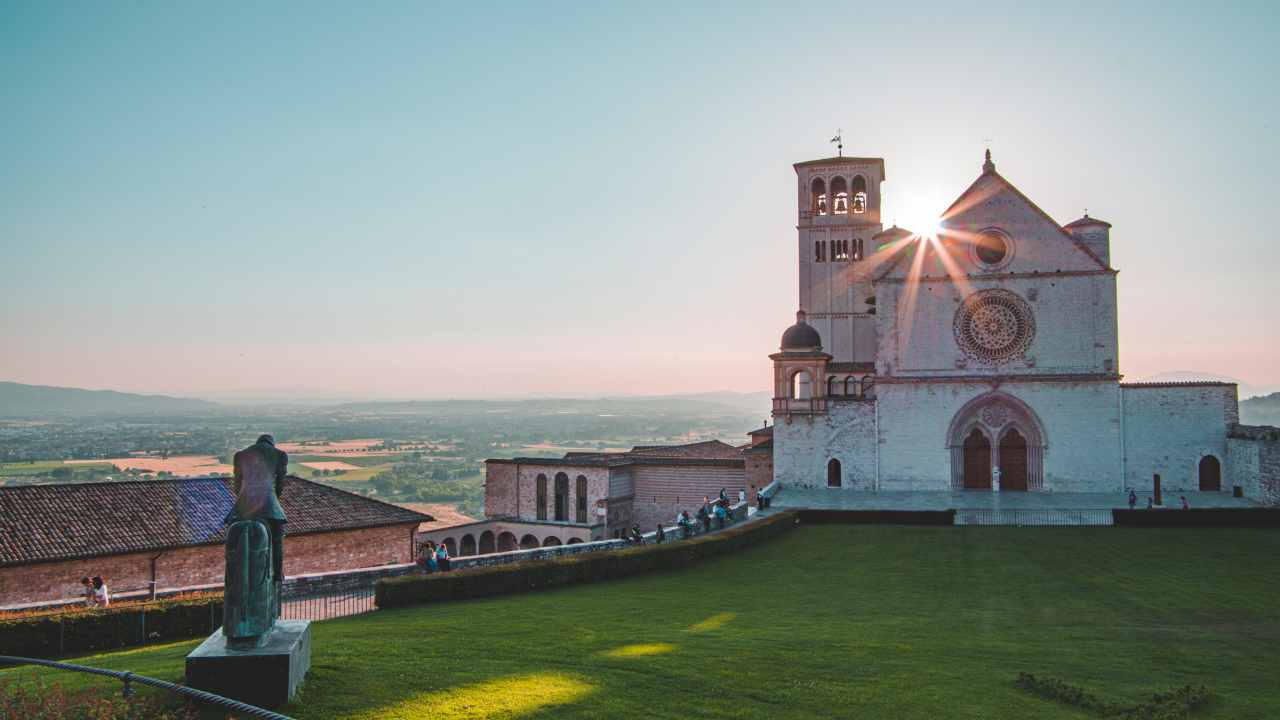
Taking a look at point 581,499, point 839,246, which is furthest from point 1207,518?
point 581,499

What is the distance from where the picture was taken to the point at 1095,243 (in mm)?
41188

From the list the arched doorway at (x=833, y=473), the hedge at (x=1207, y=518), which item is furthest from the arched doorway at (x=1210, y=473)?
the arched doorway at (x=833, y=473)

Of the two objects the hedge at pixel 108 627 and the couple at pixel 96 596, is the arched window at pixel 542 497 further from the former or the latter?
the hedge at pixel 108 627

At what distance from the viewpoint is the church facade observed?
1558 inches

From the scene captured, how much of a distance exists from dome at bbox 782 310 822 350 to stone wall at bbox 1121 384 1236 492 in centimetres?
1409

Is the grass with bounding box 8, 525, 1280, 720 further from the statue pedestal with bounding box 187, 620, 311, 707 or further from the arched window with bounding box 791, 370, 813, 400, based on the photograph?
the arched window with bounding box 791, 370, 813, 400

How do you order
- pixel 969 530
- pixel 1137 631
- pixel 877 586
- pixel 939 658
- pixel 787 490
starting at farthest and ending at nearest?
pixel 787 490, pixel 969 530, pixel 877 586, pixel 1137 631, pixel 939 658

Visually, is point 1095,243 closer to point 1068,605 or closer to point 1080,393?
point 1080,393

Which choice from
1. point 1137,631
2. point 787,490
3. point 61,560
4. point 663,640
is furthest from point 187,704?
point 787,490

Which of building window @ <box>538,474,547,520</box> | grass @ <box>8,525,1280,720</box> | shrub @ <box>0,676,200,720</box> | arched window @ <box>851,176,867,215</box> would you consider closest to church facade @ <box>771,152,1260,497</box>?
arched window @ <box>851,176,867,215</box>

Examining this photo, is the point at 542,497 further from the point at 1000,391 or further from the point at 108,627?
the point at 108,627

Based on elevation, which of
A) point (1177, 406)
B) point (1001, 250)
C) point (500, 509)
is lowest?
point (500, 509)

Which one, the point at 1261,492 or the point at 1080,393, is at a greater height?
the point at 1080,393

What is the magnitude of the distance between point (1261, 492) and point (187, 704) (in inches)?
1547
